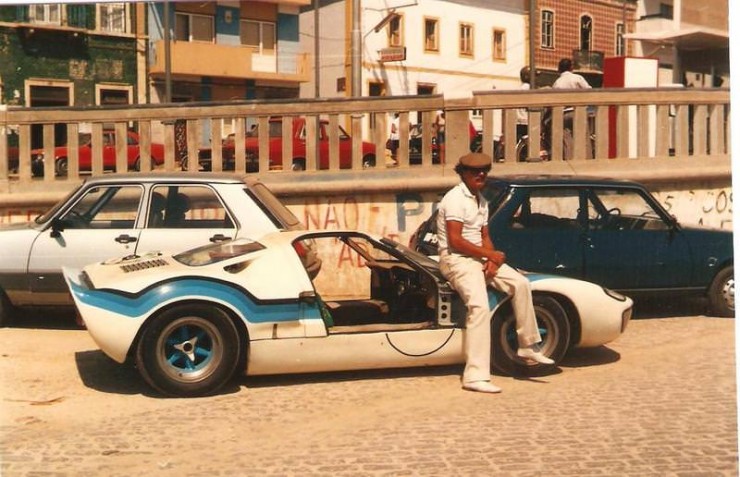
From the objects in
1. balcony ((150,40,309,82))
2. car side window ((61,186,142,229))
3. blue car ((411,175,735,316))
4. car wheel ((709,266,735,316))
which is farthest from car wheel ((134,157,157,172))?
balcony ((150,40,309,82))

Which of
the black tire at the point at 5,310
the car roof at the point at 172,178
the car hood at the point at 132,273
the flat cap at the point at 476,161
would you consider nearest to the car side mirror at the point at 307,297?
the car hood at the point at 132,273

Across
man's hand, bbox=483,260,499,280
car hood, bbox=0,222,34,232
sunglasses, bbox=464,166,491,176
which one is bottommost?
man's hand, bbox=483,260,499,280

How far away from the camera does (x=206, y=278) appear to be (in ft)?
23.4

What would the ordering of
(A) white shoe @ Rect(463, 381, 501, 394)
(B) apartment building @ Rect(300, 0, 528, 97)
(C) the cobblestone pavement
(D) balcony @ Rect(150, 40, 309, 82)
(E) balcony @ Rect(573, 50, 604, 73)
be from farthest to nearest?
(E) balcony @ Rect(573, 50, 604, 73) < (B) apartment building @ Rect(300, 0, 528, 97) < (D) balcony @ Rect(150, 40, 309, 82) < (A) white shoe @ Rect(463, 381, 501, 394) < (C) the cobblestone pavement

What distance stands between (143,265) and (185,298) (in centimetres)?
78

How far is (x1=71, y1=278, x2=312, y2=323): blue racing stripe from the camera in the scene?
6.98m

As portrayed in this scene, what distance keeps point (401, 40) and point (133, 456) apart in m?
37.1

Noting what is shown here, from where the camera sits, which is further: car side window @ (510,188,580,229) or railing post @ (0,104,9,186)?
railing post @ (0,104,9,186)

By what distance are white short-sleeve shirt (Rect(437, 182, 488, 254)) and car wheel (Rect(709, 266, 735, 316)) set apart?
3.67 metres

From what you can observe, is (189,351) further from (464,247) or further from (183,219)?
(183,219)

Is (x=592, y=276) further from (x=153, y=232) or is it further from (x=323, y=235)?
(x=153, y=232)

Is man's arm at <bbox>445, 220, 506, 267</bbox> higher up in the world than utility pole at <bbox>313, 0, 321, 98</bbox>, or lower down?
lower down

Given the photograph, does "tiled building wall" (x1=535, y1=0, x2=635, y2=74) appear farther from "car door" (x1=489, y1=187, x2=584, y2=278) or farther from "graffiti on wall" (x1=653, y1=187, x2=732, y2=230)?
"car door" (x1=489, y1=187, x2=584, y2=278)

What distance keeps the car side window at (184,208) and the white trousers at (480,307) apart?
8.90ft
